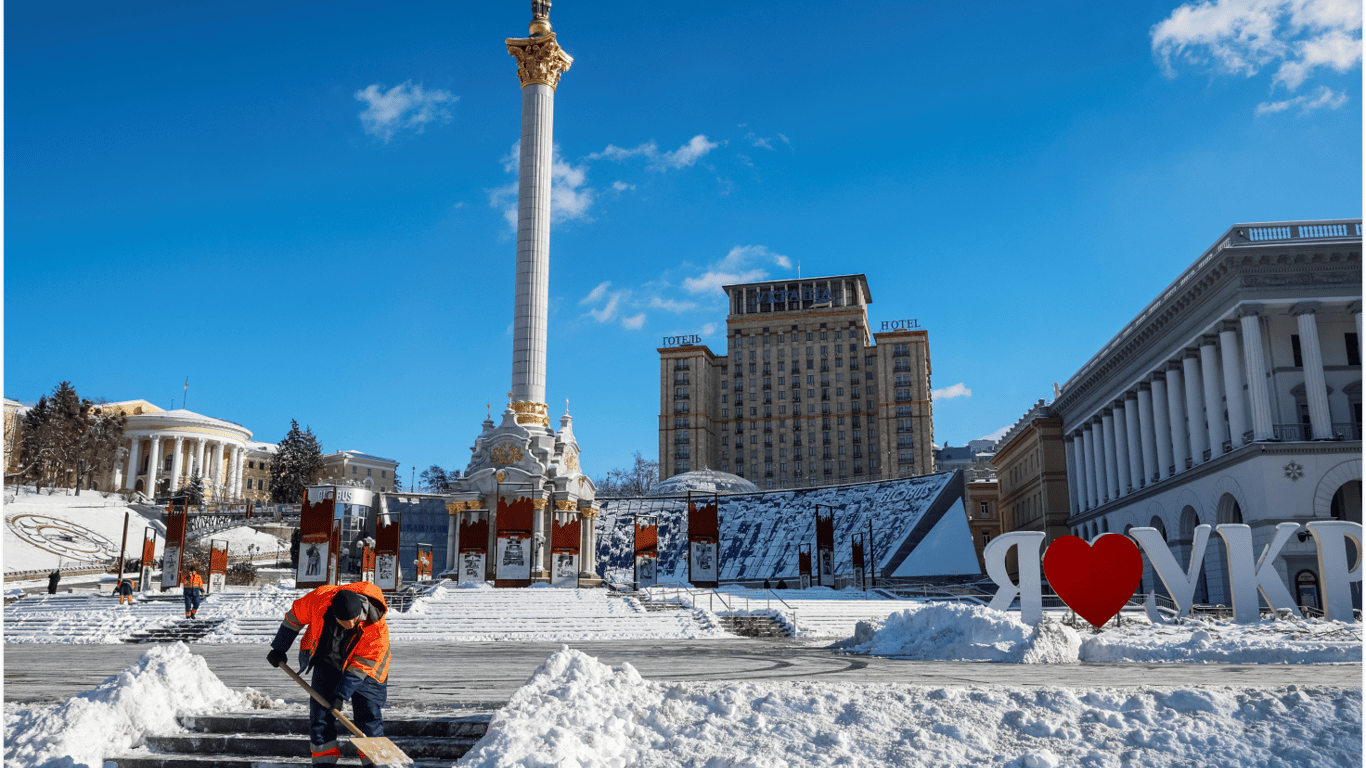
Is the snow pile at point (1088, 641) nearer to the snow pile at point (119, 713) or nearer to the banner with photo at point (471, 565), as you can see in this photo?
the snow pile at point (119, 713)

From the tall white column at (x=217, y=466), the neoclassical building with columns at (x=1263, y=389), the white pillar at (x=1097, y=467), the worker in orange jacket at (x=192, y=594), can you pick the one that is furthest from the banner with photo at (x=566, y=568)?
the tall white column at (x=217, y=466)

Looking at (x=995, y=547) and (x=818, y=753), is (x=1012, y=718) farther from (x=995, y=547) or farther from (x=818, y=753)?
(x=995, y=547)

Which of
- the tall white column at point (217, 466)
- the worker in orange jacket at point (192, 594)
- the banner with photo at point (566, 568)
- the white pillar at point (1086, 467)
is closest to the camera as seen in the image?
the worker in orange jacket at point (192, 594)

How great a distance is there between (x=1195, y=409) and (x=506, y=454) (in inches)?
1331

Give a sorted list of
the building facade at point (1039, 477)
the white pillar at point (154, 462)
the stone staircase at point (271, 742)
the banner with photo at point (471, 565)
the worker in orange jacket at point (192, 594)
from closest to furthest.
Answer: the stone staircase at point (271, 742), the worker in orange jacket at point (192, 594), the banner with photo at point (471, 565), the building facade at point (1039, 477), the white pillar at point (154, 462)

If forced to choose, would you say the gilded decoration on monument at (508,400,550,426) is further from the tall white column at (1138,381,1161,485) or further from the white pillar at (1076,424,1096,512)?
the white pillar at (1076,424,1096,512)

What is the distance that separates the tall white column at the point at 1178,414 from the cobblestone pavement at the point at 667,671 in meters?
32.8

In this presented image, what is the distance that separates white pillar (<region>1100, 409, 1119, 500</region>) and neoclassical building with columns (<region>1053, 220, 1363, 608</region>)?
26.2 feet

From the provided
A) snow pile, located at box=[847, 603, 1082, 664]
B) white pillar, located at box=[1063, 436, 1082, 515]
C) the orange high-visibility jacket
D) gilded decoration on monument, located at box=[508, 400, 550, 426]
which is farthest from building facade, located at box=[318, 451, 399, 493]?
the orange high-visibility jacket

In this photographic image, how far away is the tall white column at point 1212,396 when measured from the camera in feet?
142

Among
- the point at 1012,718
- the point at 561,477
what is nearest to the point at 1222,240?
the point at 561,477

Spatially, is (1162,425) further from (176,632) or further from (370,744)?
(370,744)

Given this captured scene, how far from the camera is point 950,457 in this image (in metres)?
145

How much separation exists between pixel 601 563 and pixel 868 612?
37393 millimetres
